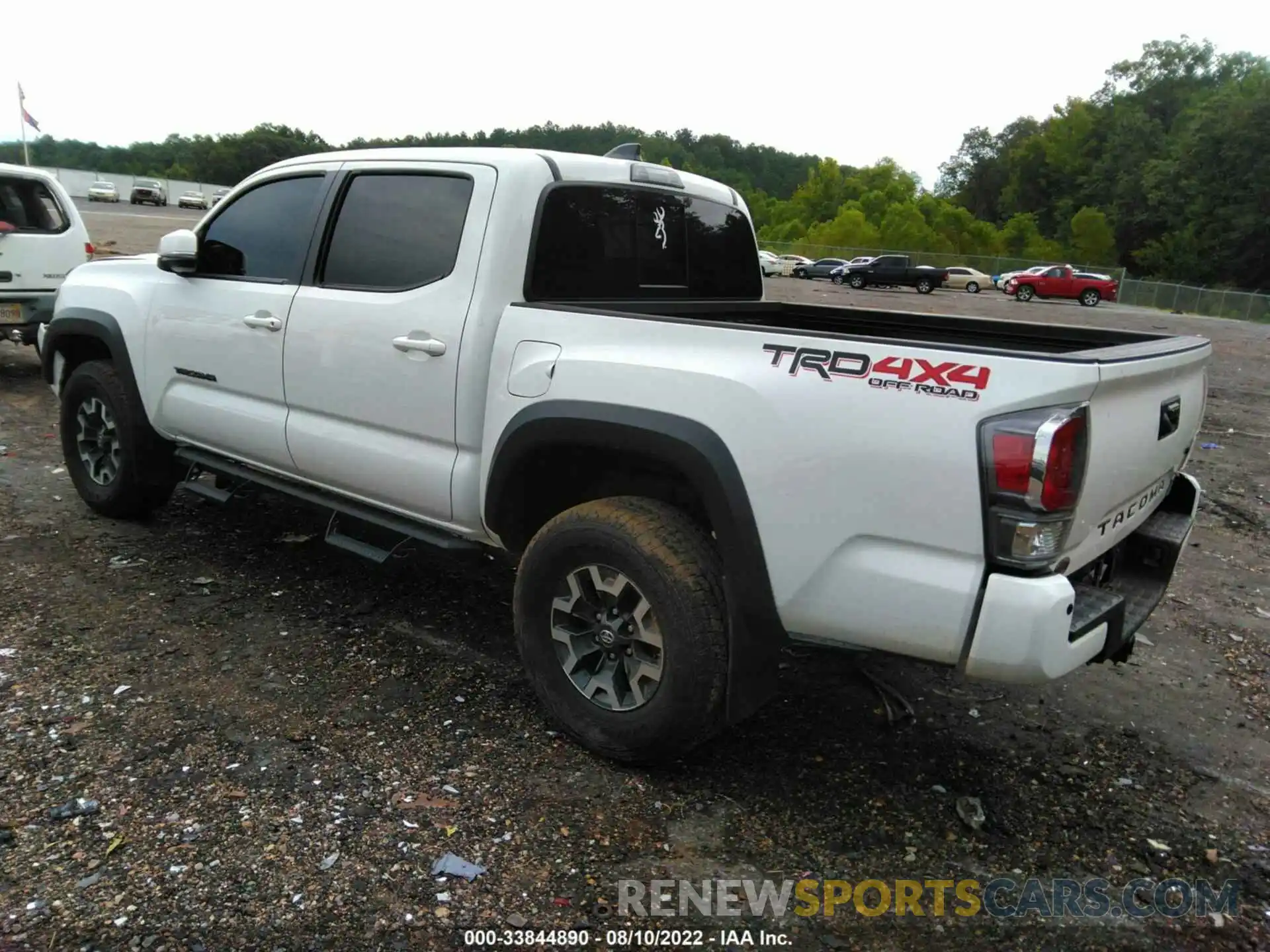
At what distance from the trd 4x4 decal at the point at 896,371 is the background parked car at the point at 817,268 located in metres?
47.1

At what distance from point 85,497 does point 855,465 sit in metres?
4.54

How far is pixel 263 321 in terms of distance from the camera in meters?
4.07

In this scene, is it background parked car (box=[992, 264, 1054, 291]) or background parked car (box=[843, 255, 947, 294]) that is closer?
background parked car (box=[843, 255, 947, 294])

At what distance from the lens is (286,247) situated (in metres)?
4.14

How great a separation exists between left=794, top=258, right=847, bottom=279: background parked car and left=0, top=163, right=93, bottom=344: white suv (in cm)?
4241

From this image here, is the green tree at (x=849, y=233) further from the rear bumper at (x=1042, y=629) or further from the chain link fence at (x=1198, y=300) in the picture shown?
the rear bumper at (x=1042, y=629)

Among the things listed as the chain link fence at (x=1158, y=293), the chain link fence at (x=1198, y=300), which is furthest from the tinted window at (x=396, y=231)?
the chain link fence at (x=1158, y=293)

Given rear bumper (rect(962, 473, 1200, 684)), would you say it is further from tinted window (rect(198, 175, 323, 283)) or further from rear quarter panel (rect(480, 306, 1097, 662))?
tinted window (rect(198, 175, 323, 283))

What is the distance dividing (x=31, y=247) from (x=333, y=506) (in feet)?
21.8

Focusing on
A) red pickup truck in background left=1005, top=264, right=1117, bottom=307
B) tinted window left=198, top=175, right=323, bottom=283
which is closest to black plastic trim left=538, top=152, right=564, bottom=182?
tinted window left=198, top=175, right=323, bottom=283

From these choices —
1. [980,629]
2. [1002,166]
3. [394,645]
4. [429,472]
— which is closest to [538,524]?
[429,472]

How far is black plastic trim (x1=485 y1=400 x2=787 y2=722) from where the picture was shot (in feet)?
8.89

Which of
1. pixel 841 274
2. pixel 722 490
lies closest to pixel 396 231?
pixel 722 490

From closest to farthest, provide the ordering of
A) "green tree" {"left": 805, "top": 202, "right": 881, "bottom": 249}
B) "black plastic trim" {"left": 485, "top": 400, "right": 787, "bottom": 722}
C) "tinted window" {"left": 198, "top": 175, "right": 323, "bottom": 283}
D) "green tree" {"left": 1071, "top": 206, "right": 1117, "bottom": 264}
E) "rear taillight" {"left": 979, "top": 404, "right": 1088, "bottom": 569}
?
"rear taillight" {"left": 979, "top": 404, "right": 1088, "bottom": 569} → "black plastic trim" {"left": 485, "top": 400, "right": 787, "bottom": 722} → "tinted window" {"left": 198, "top": 175, "right": 323, "bottom": 283} → "green tree" {"left": 1071, "top": 206, "right": 1117, "bottom": 264} → "green tree" {"left": 805, "top": 202, "right": 881, "bottom": 249}
